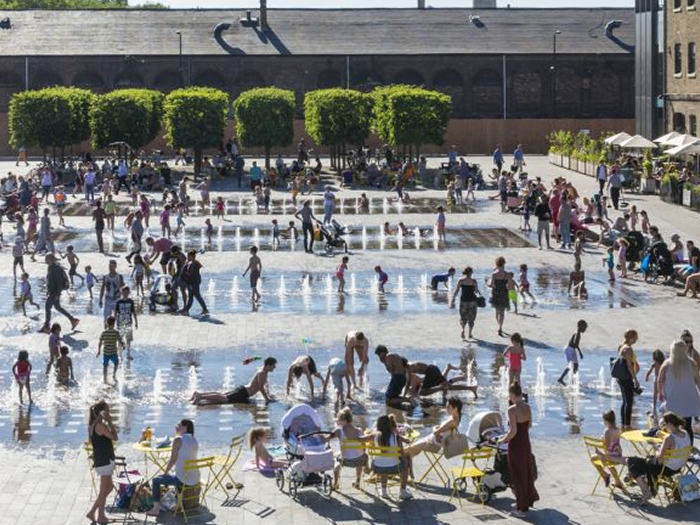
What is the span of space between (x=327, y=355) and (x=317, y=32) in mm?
63114

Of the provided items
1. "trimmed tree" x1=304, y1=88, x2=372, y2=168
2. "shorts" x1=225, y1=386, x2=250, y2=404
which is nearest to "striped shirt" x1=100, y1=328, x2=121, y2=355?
"shorts" x1=225, y1=386, x2=250, y2=404

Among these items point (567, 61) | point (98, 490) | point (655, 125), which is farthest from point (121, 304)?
point (567, 61)

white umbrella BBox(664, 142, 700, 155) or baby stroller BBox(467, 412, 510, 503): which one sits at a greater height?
white umbrella BBox(664, 142, 700, 155)

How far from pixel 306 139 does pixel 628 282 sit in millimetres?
49472

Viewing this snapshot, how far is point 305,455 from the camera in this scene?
673 inches

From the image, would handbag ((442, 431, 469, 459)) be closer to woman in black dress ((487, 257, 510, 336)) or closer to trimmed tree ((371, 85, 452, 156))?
woman in black dress ((487, 257, 510, 336))

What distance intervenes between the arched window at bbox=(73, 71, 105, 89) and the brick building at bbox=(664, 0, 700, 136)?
117 ft

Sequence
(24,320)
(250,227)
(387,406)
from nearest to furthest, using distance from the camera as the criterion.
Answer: (387,406) < (24,320) < (250,227)

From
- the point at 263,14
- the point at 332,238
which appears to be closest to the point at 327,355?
Result: the point at 332,238

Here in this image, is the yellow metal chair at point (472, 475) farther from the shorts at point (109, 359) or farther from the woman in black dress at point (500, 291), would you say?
the woman in black dress at point (500, 291)

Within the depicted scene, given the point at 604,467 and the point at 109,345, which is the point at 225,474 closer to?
the point at 604,467

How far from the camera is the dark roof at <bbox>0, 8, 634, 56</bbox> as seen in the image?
85000mm

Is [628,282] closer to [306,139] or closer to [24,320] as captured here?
[24,320]

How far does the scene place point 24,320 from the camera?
96.4ft
